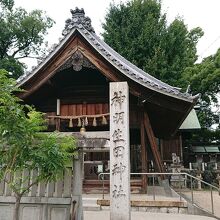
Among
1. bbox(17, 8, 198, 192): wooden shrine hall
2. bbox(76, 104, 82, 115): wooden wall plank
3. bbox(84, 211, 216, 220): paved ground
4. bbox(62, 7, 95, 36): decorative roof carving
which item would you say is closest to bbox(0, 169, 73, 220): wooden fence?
bbox(84, 211, 216, 220): paved ground

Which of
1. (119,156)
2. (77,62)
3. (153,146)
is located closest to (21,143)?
(119,156)

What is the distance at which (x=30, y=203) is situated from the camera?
20.1 ft

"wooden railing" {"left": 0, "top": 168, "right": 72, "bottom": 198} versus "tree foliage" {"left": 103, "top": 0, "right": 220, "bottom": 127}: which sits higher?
"tree foliage" {"left": 103, "top": 0, "right": 220, "bottom": 127}

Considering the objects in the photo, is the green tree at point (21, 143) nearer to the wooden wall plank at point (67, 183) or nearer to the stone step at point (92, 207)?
the wooden wall plank at point (67, 183)

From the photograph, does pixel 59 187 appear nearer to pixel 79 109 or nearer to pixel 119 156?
pixel 119 156

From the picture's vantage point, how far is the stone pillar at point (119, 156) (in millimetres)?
6293

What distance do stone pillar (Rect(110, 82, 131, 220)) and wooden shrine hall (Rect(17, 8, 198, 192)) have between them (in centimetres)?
394

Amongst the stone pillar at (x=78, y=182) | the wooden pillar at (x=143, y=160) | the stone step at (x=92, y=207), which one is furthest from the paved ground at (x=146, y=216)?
the wooden pillar at (x=143, y=160)

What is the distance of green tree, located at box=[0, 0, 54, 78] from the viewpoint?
31281mm

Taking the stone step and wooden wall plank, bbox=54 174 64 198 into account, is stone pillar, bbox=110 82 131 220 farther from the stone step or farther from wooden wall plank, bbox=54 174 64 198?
the stone step

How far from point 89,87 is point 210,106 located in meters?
21.6

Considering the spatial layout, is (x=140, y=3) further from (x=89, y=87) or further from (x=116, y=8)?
(x=89, y=87)

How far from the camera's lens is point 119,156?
6.51m

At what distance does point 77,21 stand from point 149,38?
15481 mm
